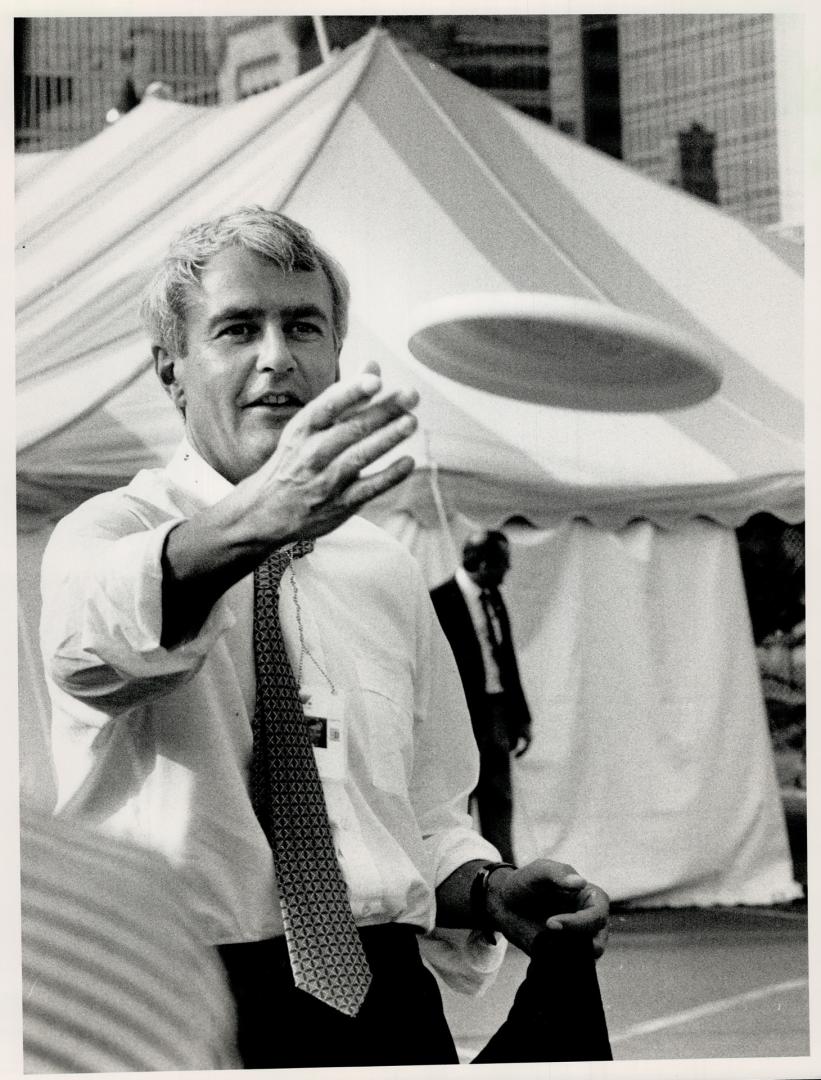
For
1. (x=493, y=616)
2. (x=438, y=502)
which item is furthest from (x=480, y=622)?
(x=438, y=502)

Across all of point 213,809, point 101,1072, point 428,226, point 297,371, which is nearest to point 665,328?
point 428,226

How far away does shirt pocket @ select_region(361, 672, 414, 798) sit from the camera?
2.00m

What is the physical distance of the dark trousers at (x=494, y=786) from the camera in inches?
111

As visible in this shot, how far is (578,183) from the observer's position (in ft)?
9.71

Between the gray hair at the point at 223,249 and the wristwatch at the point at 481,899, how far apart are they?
775 millimetres

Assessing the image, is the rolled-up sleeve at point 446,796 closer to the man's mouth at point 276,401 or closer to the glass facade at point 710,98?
the man's mouth at point 276,401

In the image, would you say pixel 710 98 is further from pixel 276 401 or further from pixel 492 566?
pixel 276 401

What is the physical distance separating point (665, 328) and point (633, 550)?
48 cm

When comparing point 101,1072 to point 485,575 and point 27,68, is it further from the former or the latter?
point 27,68

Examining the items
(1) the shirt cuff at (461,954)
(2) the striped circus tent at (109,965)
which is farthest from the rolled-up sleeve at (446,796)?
(2) the striped circus tent at (109,965)

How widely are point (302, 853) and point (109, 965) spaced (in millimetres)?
574

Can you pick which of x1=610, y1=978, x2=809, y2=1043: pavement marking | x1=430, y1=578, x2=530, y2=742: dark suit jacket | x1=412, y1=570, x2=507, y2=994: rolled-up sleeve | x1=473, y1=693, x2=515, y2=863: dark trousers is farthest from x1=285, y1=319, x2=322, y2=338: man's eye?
x1=610, y1=978, x2=809, y2=1043: pavement marking

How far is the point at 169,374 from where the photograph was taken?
213 cm

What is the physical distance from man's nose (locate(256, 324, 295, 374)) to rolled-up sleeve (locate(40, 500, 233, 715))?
384 mm
